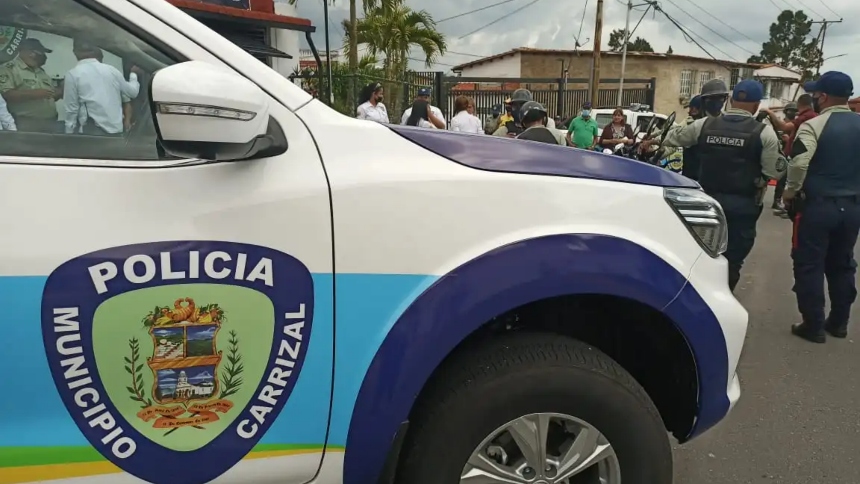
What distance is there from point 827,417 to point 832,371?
726mm

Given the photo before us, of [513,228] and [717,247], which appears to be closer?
[513,228]

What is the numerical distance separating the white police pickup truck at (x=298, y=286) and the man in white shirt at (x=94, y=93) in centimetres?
2

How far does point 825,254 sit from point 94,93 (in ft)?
14.9

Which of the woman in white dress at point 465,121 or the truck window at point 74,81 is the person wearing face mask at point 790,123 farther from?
the truck window at point 74,81

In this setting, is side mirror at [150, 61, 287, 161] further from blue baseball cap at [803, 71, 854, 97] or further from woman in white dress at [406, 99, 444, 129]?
woman in white dress at [406, 99, 444, 129]

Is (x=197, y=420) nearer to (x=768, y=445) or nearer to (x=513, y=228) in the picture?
(x=513, y=228)

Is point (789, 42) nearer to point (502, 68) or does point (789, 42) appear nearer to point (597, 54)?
point (502, 68)

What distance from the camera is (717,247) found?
2100mm

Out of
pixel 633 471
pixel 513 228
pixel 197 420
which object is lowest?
pixel 633 471

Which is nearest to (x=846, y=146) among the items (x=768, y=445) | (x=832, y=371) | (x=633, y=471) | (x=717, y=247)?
(x=832, y=371)

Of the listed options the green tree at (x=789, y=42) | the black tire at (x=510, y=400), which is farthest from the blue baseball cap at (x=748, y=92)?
the green tree at (x=789, y=42)

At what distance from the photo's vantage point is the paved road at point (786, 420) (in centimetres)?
283

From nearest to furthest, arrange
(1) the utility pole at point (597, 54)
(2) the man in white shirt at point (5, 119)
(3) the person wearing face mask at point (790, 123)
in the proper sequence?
1. (2) the man in white shirt at point (5, 119)
2. (3) the person wearing face mask at point (790, 123)
3. (1) the utility pole at point (597, 54)

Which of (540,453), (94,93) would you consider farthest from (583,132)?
(94,93)
